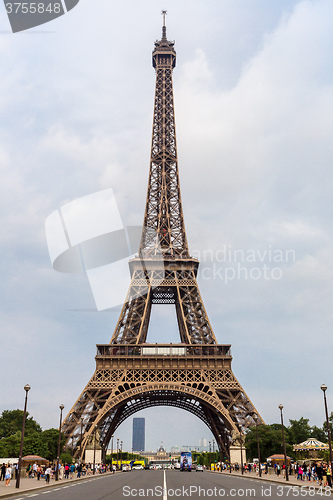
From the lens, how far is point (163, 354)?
69.9 meters

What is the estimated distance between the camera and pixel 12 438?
94.2m

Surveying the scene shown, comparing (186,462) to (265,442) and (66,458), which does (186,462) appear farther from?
(66,458)

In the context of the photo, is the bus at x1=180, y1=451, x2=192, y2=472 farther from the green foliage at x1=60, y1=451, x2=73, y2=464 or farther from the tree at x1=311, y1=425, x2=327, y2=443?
the tree at x1=311, y1=425, x2=327, y2=443

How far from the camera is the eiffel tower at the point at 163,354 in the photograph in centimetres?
6303

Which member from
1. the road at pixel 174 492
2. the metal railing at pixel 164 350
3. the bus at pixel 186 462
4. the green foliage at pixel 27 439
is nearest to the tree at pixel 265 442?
the bus at pixel 186 462

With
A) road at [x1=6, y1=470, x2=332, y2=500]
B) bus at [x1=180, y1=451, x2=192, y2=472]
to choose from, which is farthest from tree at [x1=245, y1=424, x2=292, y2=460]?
road at [x1=6, y1=470, x2=332, y2=500]

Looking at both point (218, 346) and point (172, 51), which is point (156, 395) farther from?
point (172, 51)

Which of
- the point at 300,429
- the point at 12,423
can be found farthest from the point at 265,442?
the point at 12,423

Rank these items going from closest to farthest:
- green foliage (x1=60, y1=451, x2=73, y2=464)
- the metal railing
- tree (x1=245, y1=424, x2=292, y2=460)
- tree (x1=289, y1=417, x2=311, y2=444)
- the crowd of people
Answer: the crowd of people → green foliage (x1=60, y1=451, x2=73, y2=464) → tree (x1=245, y1=424, x2=292, y2=460) → the metal railing → tree (x1=289, y1=417, x2=311, y2=444)

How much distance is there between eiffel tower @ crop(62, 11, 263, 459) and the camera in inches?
2482

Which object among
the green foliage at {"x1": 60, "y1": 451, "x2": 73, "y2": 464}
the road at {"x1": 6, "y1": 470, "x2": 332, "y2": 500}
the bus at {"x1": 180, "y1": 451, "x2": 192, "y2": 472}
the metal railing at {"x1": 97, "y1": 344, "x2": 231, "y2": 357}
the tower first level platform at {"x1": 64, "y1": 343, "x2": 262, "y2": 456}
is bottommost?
the bus at {"x1": 180, "y1": 451, "x2": 192, "y2": 472}

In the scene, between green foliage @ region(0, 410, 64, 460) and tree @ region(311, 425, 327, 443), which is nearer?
green foliage @ region(0, 410, 64, 460)

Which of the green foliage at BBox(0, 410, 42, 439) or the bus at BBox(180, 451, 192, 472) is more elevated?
the green foliage at BBox(0, 410, 42, 439)

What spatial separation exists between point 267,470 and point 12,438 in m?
59.0
